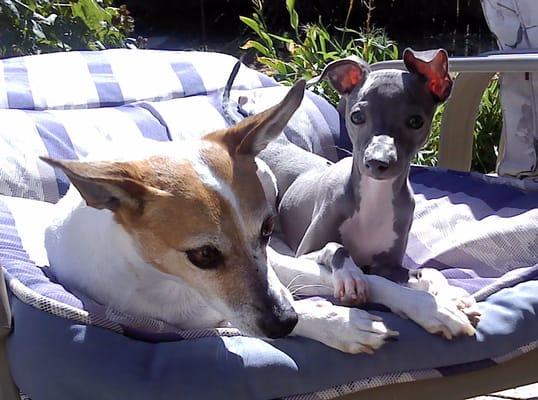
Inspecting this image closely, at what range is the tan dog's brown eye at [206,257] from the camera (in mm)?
1701

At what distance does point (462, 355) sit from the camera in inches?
73.4

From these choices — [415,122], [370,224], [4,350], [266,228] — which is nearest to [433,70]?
[415,122]

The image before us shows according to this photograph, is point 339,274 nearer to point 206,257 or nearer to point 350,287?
point 350,287

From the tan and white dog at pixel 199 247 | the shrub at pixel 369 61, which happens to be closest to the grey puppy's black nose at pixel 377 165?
the tan and white dog at pixel 199 247

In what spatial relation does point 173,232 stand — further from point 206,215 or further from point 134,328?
point 134,328

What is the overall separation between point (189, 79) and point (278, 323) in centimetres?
176

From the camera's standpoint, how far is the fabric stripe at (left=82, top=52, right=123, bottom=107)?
3047 millimetres

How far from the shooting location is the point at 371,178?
2.28 meters

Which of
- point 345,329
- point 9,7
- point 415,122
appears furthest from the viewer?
point 9,7

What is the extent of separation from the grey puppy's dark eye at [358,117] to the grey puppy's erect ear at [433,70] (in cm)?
19

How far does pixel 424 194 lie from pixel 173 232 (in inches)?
56.6

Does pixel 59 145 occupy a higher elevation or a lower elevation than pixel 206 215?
lower

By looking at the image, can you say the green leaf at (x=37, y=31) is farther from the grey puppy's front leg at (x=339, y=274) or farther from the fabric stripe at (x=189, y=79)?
the grey puppy's front leg at (x=339, y=274)

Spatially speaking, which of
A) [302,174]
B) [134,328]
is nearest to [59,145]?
[302,174]
